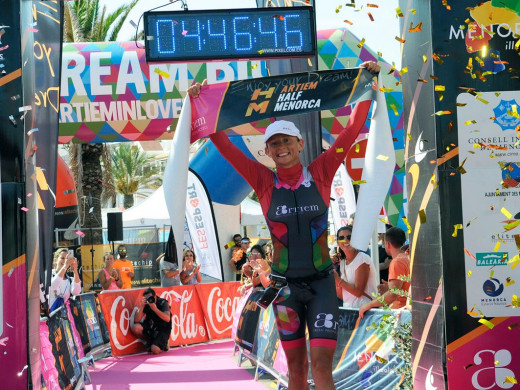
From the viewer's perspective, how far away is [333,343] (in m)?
4.95

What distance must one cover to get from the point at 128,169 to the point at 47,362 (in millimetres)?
45826

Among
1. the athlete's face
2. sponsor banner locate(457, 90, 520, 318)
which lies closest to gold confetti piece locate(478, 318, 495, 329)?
sponsor banner locate(457, 90, 520, 318)

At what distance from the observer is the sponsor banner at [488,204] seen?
16.6 feet

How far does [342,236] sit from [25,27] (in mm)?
4366

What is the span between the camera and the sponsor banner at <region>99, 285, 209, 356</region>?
1324 cm

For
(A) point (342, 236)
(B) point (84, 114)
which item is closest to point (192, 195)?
(B) point (84, 114)

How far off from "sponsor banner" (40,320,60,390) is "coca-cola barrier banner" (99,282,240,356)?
5.98m

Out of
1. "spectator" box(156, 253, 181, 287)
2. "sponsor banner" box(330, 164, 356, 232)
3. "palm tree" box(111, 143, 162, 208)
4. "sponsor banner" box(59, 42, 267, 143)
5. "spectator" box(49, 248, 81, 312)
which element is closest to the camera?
"spectator" box(49, 248, 81, 312)

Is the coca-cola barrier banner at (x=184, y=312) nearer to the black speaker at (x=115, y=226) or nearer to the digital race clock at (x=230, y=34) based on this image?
the digital race clock at (x=230, y=34)

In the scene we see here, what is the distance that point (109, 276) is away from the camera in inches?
596

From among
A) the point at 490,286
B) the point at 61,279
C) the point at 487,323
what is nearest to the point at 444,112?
the point at 490,286

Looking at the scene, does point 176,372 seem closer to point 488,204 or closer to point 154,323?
point 154,323

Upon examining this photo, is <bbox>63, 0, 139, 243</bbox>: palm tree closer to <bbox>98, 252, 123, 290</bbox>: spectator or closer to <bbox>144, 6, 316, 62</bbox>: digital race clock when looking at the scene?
<bbox>98, 252, 123, 290</bbox>: spectator

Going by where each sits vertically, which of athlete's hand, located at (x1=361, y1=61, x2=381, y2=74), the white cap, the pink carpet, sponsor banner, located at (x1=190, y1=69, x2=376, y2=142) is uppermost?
athlete's hand, located at (x1=361, y1=61, x2=381, y2=74)
